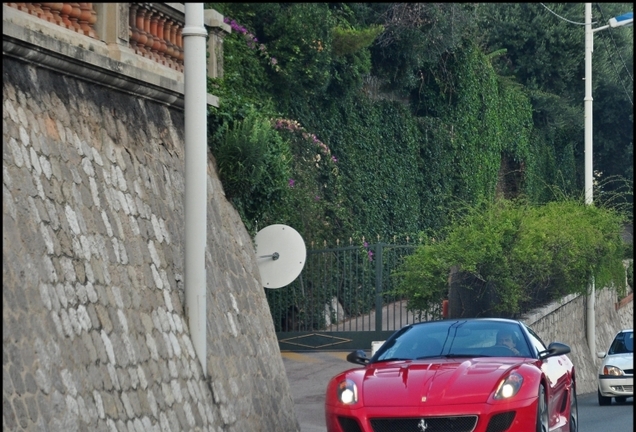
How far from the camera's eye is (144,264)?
388 inches

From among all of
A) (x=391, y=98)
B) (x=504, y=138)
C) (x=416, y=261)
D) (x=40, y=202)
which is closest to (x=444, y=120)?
(x=391, y=98)

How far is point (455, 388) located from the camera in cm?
941

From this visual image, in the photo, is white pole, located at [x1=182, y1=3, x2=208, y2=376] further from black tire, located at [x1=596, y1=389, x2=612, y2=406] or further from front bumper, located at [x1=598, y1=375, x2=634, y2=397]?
black tire, located at [x1=596, y1=389, x2=612, y2=406]

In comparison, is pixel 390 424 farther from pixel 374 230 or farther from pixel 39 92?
pixel 374 230

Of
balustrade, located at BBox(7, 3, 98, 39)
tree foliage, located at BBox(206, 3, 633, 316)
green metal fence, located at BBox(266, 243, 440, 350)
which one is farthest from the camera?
green metal fence, located at BBox(266, 243, 440, 350)

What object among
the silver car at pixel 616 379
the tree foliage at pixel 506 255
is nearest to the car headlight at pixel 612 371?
the silver car at pixel 616 379

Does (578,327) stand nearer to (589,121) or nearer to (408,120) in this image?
(589,121)

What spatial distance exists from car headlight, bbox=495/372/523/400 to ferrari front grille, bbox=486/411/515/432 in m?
0.15

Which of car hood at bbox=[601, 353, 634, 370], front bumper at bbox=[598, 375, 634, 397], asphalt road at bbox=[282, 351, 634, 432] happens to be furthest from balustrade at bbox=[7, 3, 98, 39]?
car hood at bbox=[601, 353, 634, 370]

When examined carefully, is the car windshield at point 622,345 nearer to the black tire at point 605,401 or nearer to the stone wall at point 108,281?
the black tire at point 605,401

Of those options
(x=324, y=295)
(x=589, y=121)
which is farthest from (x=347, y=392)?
(x=589, y=121)

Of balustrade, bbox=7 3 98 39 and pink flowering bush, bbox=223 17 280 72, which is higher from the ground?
pink flowering bush, bbox=223 17 280 72

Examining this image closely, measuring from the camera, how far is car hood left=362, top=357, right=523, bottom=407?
933cm

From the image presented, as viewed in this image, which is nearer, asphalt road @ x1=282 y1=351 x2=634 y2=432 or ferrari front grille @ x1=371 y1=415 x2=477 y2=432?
ferrari front grille @ x1=371 y1=415 x2=477 y2=432
